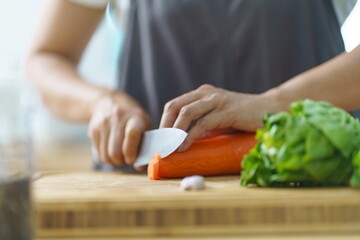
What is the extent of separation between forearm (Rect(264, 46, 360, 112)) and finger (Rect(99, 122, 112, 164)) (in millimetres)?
358

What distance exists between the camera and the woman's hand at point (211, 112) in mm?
1311

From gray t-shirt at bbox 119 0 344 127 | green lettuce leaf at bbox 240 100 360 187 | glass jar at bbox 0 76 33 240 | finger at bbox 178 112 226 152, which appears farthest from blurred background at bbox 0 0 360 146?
glass jar at bbox 0 76 33 240

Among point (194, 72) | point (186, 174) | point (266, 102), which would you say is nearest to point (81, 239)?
point (186, 174)

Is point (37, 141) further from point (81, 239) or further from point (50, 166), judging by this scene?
point (81, 239)

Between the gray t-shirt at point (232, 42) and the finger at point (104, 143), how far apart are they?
240mm

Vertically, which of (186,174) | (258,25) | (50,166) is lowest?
(50,166)

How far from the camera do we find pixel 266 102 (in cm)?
136

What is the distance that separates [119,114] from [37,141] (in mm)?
1500

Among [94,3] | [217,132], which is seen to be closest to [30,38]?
[94,3]

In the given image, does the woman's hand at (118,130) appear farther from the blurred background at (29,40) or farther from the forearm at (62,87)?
the blurred background at (29,40)

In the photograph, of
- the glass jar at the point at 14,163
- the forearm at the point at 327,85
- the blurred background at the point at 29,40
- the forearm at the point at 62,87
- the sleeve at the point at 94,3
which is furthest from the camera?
the blurred background at the point at 29,40

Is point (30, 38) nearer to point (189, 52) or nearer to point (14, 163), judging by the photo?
point (189, 52)

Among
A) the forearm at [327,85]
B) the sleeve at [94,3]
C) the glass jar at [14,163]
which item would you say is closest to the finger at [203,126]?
the forearm at [327,85]

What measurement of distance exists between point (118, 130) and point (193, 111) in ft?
0.73
